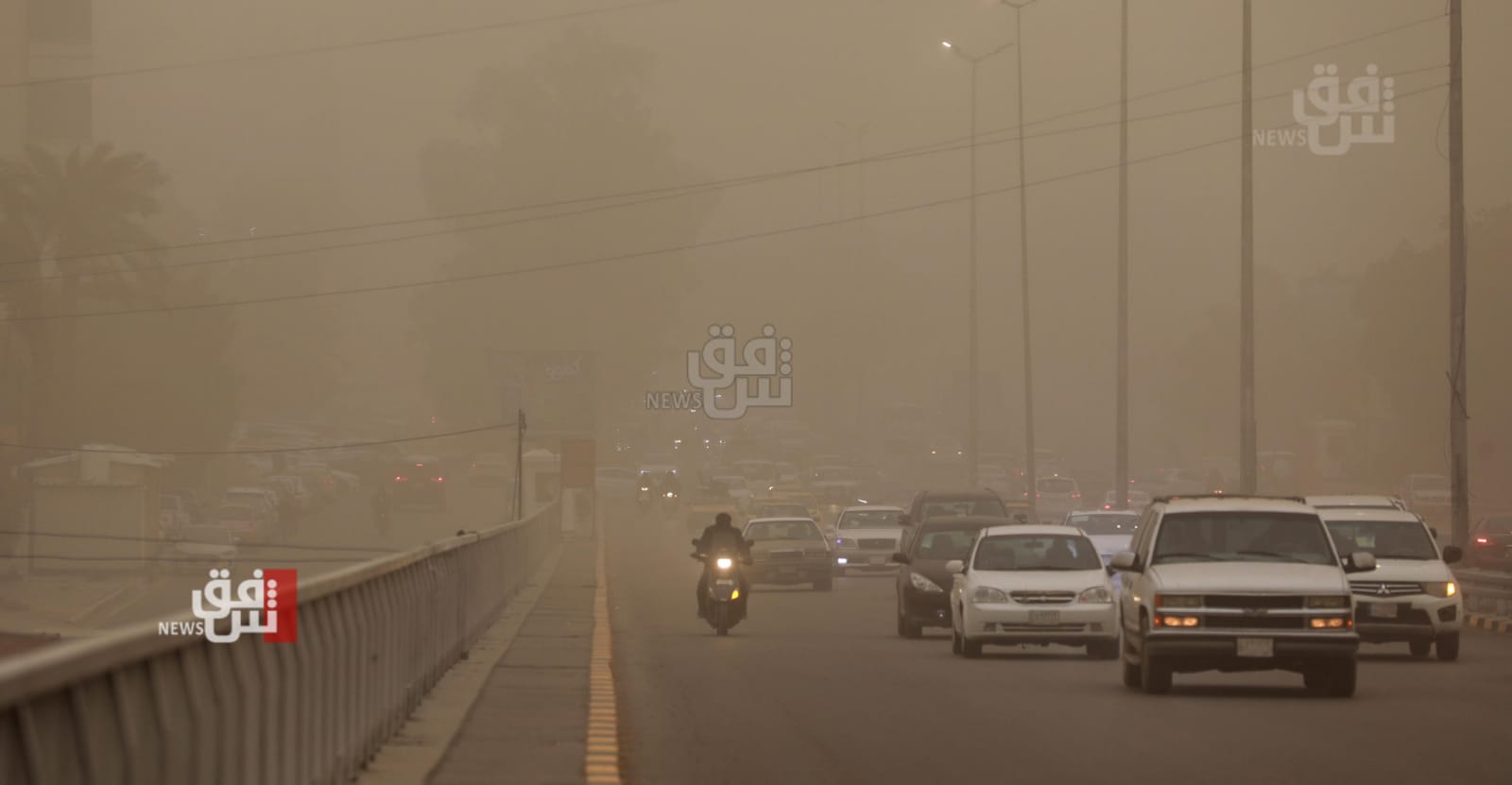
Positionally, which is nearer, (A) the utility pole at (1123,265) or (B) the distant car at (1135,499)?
(A) the utility pole at (1123,265)

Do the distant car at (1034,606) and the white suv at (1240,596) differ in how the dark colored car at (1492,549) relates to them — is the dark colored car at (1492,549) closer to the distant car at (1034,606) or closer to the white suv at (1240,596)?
the distant car at (1034,606)

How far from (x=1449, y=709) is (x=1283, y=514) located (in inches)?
103

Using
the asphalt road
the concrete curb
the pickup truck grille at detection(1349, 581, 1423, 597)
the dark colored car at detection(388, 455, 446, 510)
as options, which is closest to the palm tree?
the asphalt road

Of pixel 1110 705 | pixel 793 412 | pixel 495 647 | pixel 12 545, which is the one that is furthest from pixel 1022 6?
pixel 793 412

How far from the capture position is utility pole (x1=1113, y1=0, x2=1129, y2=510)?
54.3 metres

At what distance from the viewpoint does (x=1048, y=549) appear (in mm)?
23219

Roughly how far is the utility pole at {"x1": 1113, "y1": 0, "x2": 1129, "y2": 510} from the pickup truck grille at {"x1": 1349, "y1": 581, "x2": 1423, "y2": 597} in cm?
3161

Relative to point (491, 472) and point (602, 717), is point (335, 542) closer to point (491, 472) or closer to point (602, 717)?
point (491, 472)

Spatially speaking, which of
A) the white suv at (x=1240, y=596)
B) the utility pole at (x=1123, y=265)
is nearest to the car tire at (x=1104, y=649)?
the white suv at (x=1240, y=596)

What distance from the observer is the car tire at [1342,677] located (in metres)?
16.7

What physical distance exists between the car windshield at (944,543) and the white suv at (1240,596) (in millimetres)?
8803

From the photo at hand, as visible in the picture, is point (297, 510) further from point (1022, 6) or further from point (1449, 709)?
point (1449, 709)

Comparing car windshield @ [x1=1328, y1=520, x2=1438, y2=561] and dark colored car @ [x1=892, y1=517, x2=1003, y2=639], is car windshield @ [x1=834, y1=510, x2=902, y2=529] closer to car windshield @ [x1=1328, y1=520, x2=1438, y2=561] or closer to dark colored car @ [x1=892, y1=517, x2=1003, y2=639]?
dark colored car @ [x1=892, y1=517, x2=1003, y2=639]

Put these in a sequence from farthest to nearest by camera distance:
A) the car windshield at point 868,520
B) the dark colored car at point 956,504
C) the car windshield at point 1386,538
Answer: the car windshield at point 868,520
the dark colored car at point 956,504
the car windshield at point 1386,538
